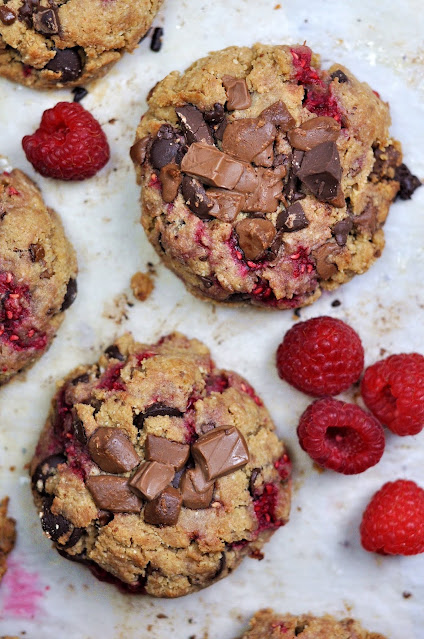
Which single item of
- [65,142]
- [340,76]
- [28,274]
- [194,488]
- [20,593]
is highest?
[340,76]

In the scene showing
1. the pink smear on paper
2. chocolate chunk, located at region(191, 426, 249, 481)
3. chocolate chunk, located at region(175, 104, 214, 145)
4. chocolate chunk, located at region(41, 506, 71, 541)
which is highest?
chocolate chunk, located at region(175, 104, 214, 145)

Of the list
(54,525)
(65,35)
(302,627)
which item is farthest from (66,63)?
(302,627)

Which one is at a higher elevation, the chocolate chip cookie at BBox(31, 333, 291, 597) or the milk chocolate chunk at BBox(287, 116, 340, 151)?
the milk chocolate chunk at BBox(287, 116, 340, 151)

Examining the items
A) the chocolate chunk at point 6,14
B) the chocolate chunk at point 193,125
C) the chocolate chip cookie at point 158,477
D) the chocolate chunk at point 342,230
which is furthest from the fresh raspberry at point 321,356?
the chocolate chunk at point 6,14

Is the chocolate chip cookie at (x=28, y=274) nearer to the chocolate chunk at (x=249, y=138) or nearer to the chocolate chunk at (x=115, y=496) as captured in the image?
the chocolate chunk at (x=115, y=496)

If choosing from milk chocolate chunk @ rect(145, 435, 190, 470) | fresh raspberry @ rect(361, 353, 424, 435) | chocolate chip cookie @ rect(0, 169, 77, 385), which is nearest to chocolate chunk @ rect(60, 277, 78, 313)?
chocolate chip cookie @ rect(0, 169, 77, 385)

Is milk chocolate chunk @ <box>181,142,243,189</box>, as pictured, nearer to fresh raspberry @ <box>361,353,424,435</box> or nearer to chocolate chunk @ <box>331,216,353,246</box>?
chocolate chunk @ <box>331,216,353,246</box>

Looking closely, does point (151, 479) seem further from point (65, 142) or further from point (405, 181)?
point (405, 181)
